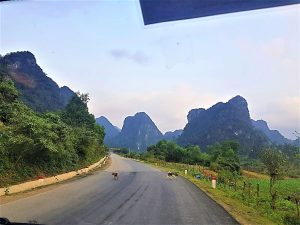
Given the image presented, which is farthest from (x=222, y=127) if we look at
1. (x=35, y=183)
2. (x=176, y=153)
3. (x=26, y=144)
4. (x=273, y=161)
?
(x=26, y=144)

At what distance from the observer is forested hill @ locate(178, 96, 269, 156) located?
459ft

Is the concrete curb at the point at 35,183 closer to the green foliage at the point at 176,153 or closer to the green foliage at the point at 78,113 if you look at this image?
the green foliage at the point at 78,113

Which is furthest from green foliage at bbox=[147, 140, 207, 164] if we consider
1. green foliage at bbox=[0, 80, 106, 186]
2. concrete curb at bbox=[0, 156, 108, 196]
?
concrete curb at bbox=[0, 156, 108, 196]

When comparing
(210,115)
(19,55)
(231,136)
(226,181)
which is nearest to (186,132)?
(210,115)

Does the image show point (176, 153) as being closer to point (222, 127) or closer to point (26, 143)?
point (222, 127)

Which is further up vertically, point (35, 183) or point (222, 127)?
point (222, 127)

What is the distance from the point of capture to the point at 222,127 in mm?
147875

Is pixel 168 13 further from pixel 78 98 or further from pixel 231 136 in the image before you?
pixel 231 136

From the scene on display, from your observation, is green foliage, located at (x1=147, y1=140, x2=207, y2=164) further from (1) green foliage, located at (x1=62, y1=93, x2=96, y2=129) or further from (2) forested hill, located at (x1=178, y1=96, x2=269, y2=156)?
(2) forested hill, located at (x1=178, y1=96, x2=269, y2=156)

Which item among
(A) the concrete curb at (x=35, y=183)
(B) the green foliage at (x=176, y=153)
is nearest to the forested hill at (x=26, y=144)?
(A) the concrete curb at (x=35, y=183)

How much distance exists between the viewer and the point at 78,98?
201ft

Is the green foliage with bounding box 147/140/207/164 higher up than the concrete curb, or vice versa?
the green foliage with bounding box 147/140/207/164

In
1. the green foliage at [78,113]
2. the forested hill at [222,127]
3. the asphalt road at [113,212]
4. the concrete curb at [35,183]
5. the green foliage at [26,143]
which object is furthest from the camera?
Answer: the forested hill at [222,127]

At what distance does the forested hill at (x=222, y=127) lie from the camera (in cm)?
13984
